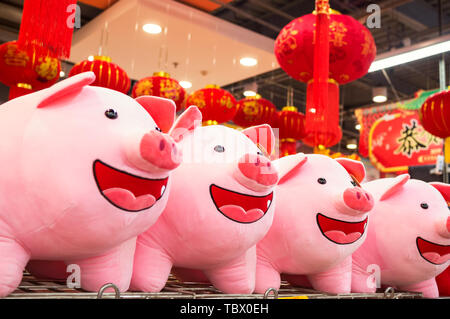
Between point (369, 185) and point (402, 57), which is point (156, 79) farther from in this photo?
point (369, 185)

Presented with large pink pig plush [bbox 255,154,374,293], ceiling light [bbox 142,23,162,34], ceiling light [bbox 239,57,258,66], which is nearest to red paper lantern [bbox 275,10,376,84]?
large pink pig plush [bbox 255,154,374,293]

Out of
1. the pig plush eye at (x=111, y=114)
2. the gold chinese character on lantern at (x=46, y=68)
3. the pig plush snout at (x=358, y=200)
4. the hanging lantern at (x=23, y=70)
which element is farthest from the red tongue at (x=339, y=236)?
the gold chinese character on lantern at (x=46, y=68)

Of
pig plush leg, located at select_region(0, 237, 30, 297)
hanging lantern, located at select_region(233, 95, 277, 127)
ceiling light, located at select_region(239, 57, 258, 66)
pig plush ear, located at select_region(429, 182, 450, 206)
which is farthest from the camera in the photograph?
ceiling light, located at select_region(239, 57, 258, 66)

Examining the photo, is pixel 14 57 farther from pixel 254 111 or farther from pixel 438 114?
pixel 438 114

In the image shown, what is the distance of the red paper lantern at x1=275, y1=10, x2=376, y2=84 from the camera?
106 inches

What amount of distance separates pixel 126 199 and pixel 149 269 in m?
0.29

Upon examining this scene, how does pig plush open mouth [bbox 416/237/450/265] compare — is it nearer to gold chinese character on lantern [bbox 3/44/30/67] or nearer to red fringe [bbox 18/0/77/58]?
red fringe [bbox 18/0/77/58]

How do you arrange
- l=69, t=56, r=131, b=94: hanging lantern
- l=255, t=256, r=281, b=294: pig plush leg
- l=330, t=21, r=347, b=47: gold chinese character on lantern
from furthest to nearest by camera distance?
l=69, t=56, r=131, b=94: hanging lantern → l=330, t=21, r=347, b=47: gold chinese character on lantern → l=255, t=256, r=281, b=294: pig plush leg

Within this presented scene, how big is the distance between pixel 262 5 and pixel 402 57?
2.11 m

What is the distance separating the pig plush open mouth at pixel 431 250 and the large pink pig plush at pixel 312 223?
11.3 inches

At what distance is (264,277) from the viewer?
145 cm

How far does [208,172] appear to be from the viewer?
1219mm

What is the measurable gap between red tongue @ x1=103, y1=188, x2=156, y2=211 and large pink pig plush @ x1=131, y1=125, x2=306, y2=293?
0.20 metres
